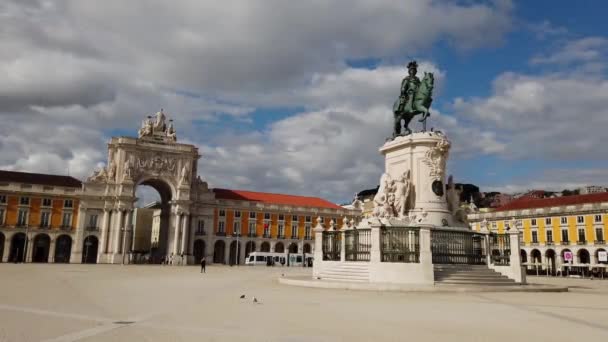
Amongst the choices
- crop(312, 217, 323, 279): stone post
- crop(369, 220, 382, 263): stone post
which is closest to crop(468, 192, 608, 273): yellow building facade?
crop(312, 217, 323, 279): stone post

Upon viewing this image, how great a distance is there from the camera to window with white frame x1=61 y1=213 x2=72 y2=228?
2557 inches

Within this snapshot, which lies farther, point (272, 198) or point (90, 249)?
point (272, 198)

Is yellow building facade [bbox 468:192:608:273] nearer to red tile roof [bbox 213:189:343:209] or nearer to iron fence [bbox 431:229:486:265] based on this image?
red tile roof [bbox 213:189:343:209]

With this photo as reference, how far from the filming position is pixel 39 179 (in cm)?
6794

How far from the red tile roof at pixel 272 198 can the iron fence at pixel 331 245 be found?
185ft

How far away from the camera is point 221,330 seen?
849 cm

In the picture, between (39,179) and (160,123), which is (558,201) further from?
(39,179)

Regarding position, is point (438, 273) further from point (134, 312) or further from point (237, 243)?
point (237, 243)

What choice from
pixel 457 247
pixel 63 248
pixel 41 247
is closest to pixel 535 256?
pixel 457 247

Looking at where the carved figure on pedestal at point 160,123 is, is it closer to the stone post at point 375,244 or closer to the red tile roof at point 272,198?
the red tile roof at point 272,198

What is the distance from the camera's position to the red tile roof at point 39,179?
65938mm

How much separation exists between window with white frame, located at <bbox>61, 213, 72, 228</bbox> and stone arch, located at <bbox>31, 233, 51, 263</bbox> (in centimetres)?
241

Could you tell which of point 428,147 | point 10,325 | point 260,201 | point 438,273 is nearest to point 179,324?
point 10,325

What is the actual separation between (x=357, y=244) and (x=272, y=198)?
205 ft
